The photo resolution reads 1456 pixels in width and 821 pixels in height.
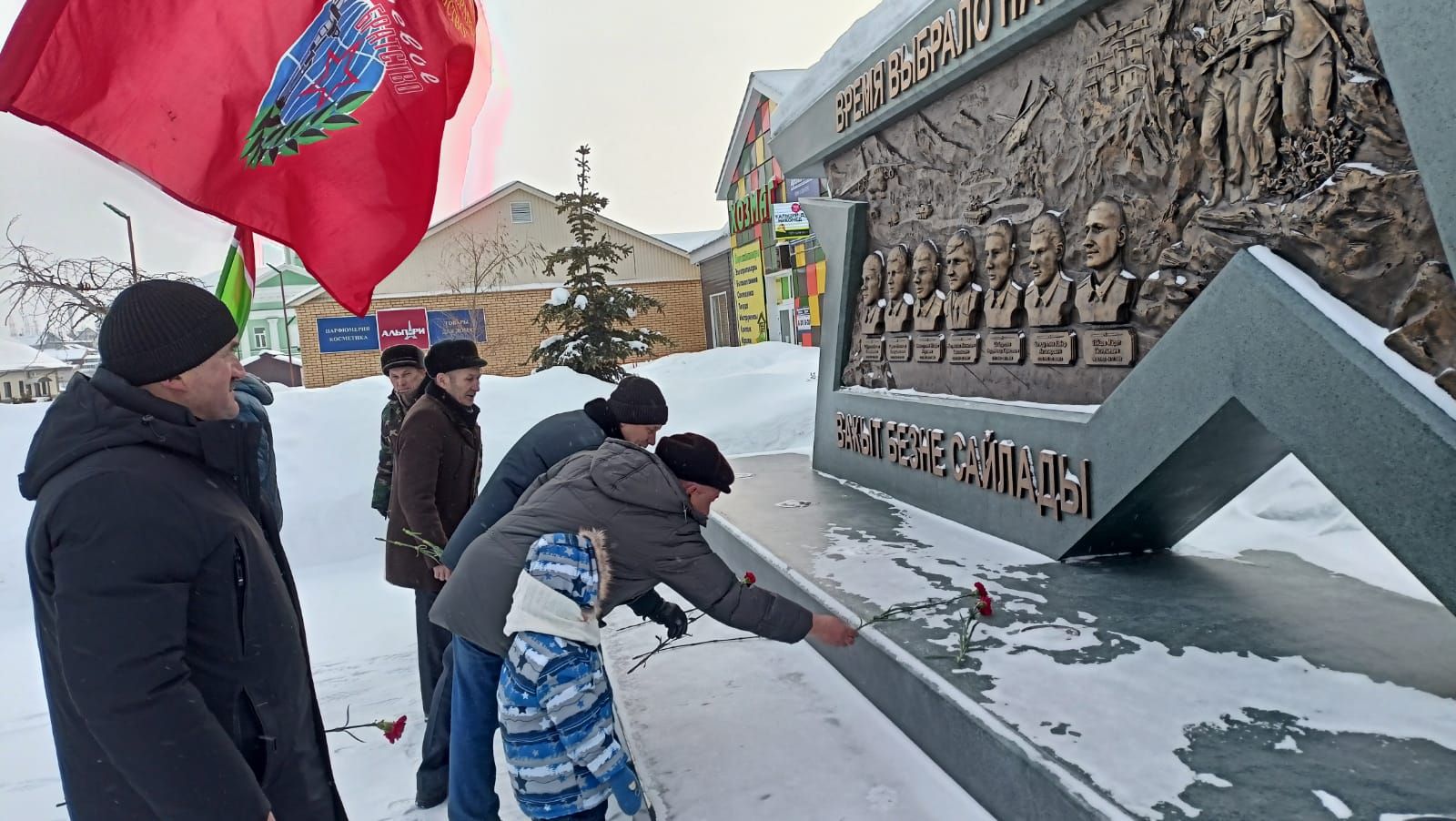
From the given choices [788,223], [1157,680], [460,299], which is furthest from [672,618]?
[460,299]

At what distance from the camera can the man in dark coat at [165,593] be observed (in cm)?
150

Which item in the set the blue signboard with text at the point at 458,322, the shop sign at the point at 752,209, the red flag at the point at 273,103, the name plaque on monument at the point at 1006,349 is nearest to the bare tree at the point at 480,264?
the blue signboard with text at the point at 458,322

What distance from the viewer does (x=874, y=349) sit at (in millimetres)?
6414

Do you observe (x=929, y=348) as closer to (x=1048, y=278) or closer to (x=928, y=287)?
(x=928, y=287)

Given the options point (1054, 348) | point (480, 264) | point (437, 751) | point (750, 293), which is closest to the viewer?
point (437, 751)

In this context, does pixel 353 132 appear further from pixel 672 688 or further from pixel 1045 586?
pixel 1045 586

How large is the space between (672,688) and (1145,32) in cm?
355

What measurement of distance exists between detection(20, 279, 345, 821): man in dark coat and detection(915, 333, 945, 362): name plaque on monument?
170 inches

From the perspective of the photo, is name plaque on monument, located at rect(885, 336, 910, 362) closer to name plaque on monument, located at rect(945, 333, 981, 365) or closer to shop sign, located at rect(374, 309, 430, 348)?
name plaque on monument, located at rect(945, 333, 981, 365)

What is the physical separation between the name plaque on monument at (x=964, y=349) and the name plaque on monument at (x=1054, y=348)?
53 cm

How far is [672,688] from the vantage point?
3.97 metres

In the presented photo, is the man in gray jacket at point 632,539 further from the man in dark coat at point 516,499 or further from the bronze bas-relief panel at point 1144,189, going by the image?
the bronze bas-relief panel at point 1144,189

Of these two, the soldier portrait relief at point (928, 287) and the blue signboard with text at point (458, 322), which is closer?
the soldier portrait relief at point (928, 287)

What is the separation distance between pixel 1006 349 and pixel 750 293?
18614 millimetres
